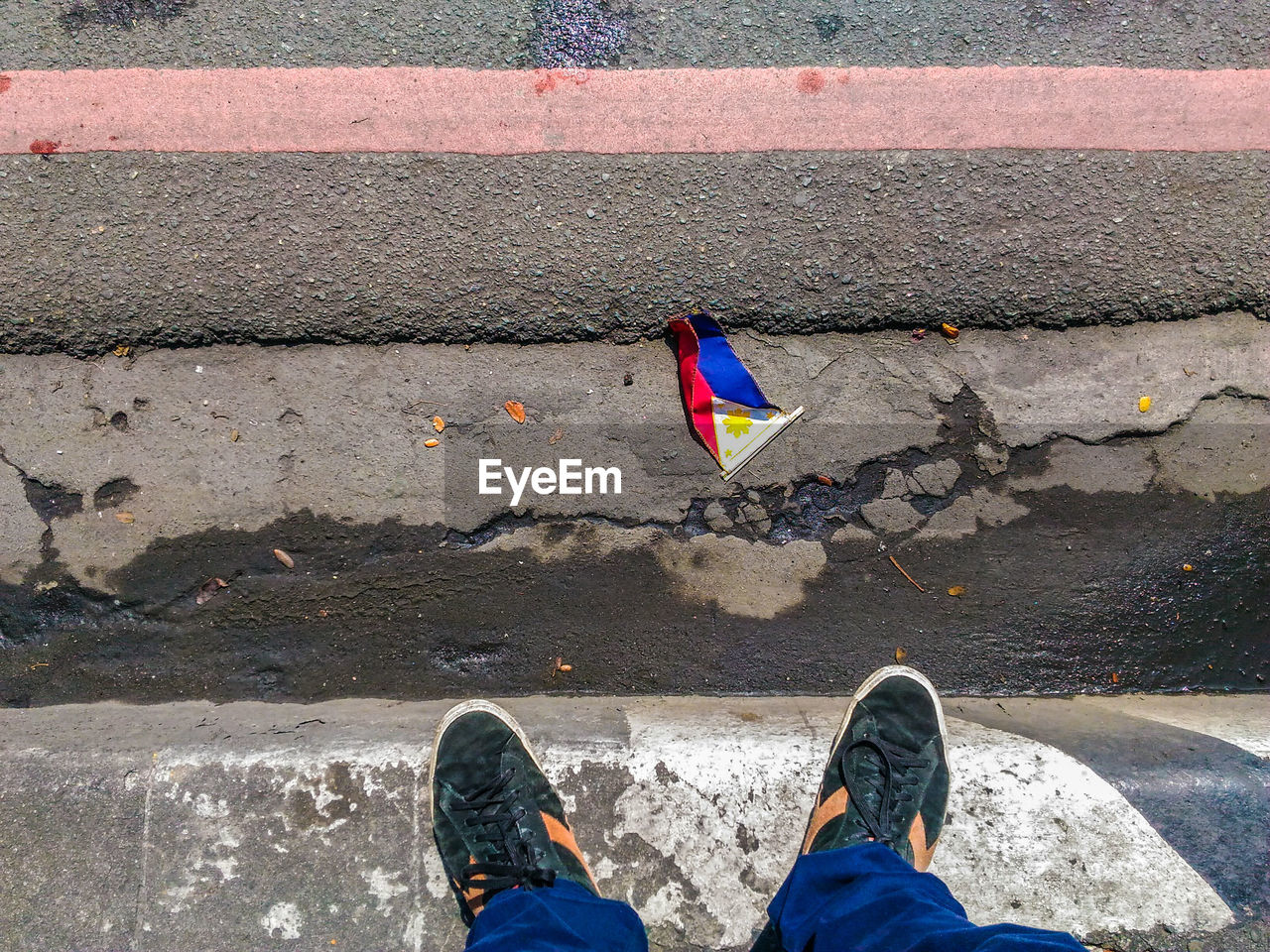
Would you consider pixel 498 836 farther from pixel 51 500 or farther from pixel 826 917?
pixel 51 500

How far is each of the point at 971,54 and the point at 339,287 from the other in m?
2.43

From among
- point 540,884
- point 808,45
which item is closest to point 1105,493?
point 808,45

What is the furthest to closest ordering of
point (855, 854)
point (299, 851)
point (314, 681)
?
point (314, 681)
point (299, 851)
point (855, 854)

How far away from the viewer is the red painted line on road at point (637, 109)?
257cm

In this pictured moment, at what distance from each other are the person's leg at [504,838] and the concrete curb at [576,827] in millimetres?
61

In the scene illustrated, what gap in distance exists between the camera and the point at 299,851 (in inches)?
85.3

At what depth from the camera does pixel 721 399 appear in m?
2.54

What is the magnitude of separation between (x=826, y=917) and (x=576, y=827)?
770 millimetres

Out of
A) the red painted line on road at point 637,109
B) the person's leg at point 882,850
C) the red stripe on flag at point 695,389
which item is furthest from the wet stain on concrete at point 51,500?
the person's leg at point 882,850

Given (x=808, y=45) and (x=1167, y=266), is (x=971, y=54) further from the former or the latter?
(x=1167, y=266)

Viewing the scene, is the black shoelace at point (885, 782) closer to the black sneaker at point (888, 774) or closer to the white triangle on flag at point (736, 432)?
the black sneaker at point (888, 774)

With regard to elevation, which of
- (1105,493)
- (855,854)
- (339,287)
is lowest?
(855,854)

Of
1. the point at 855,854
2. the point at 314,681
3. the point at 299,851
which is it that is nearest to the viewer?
the point at 855,854

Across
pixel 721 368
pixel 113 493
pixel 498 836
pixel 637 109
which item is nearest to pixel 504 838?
pixel 498 836
